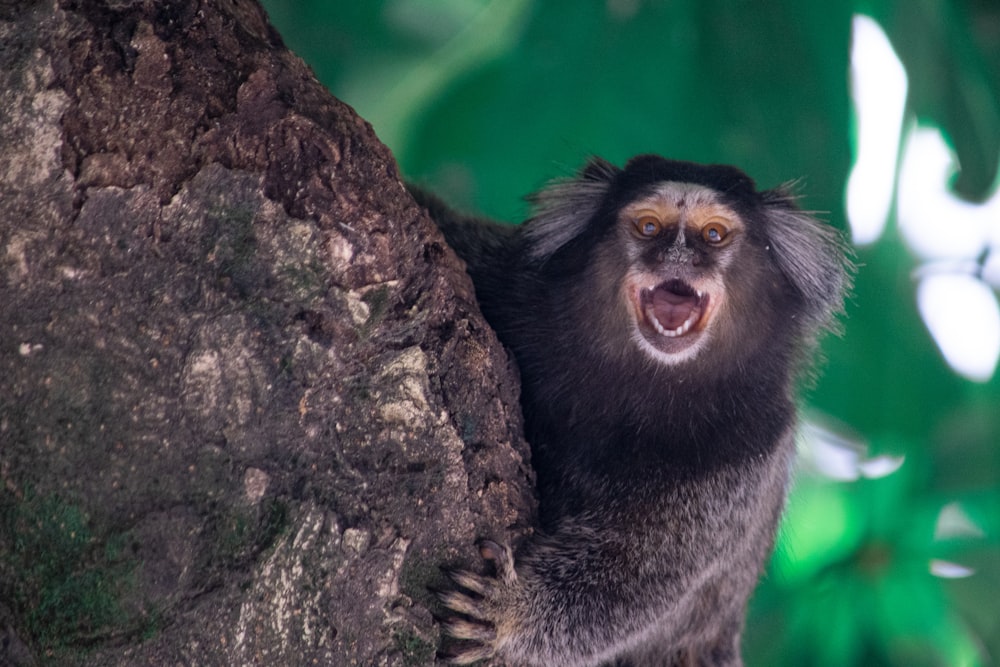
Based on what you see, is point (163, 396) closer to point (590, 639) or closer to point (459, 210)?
point (590, 639)

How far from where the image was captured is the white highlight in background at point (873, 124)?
3.64m

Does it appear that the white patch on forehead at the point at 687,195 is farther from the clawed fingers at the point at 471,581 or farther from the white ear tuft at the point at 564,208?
the clawed fingers at the point at 471,581

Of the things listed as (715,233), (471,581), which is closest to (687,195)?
(715,233)

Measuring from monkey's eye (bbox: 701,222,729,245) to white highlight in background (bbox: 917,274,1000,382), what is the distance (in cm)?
158

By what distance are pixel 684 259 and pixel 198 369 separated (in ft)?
4.51

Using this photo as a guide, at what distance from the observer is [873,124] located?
3.67m

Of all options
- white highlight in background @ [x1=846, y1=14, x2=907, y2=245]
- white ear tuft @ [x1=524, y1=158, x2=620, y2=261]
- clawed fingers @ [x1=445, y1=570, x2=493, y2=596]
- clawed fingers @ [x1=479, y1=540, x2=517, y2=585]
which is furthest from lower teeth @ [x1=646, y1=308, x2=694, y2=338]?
white highlight in background @ [x1=846, y1=14, x2=907, y2=245]

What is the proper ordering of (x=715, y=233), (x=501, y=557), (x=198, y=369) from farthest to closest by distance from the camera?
(x=715, y=233)
(x=501, y=557)
(x=198, y=369)

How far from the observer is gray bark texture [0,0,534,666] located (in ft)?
5.50

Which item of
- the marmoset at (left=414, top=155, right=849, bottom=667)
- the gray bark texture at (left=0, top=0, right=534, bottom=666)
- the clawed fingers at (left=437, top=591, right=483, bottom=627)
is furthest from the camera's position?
the marmoset at (left=414, top=155, right=849, bottom=667)

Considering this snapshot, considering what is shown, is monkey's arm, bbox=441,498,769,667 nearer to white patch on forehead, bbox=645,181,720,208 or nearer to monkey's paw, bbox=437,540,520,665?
monkey's paw, bbox=437,540,520,665

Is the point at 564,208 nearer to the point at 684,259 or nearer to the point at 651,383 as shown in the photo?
the point at 684,259

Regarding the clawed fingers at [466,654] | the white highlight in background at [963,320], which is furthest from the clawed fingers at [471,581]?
the white highlight in background at [963,320]

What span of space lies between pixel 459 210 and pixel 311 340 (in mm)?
1561
